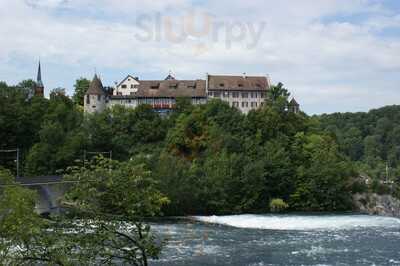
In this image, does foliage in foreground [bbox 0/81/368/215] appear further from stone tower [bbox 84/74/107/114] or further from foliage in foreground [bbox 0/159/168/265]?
foliage in foreground [bbox 0/159/168/265]

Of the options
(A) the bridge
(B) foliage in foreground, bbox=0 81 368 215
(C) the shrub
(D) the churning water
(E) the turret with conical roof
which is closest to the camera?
(D) the churning water

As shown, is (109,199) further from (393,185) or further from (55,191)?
(393,185)

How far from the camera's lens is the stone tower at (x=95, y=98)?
87188mm

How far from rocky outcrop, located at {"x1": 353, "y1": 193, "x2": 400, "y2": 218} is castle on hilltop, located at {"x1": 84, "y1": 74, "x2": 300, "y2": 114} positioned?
23.2m

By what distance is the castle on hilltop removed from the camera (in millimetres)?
86438

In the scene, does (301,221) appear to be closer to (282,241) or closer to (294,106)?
(282,241)

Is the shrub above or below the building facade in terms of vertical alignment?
below

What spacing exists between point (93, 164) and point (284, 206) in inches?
1960

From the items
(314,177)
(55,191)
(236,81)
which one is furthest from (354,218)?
(236,81)

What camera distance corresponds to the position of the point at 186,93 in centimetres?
8656

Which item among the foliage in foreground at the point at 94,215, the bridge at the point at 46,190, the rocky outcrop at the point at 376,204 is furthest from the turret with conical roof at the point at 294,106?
the foliage in foreground at the point at 94,215

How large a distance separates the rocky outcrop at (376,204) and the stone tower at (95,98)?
41.2 metres

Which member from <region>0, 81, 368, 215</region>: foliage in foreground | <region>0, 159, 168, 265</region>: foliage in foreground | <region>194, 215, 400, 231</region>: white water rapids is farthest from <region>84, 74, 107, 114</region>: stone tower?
<region>0, 159, 168, 265</region>: foliage in foreground

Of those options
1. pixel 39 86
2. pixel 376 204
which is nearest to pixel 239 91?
pixel 376 204
